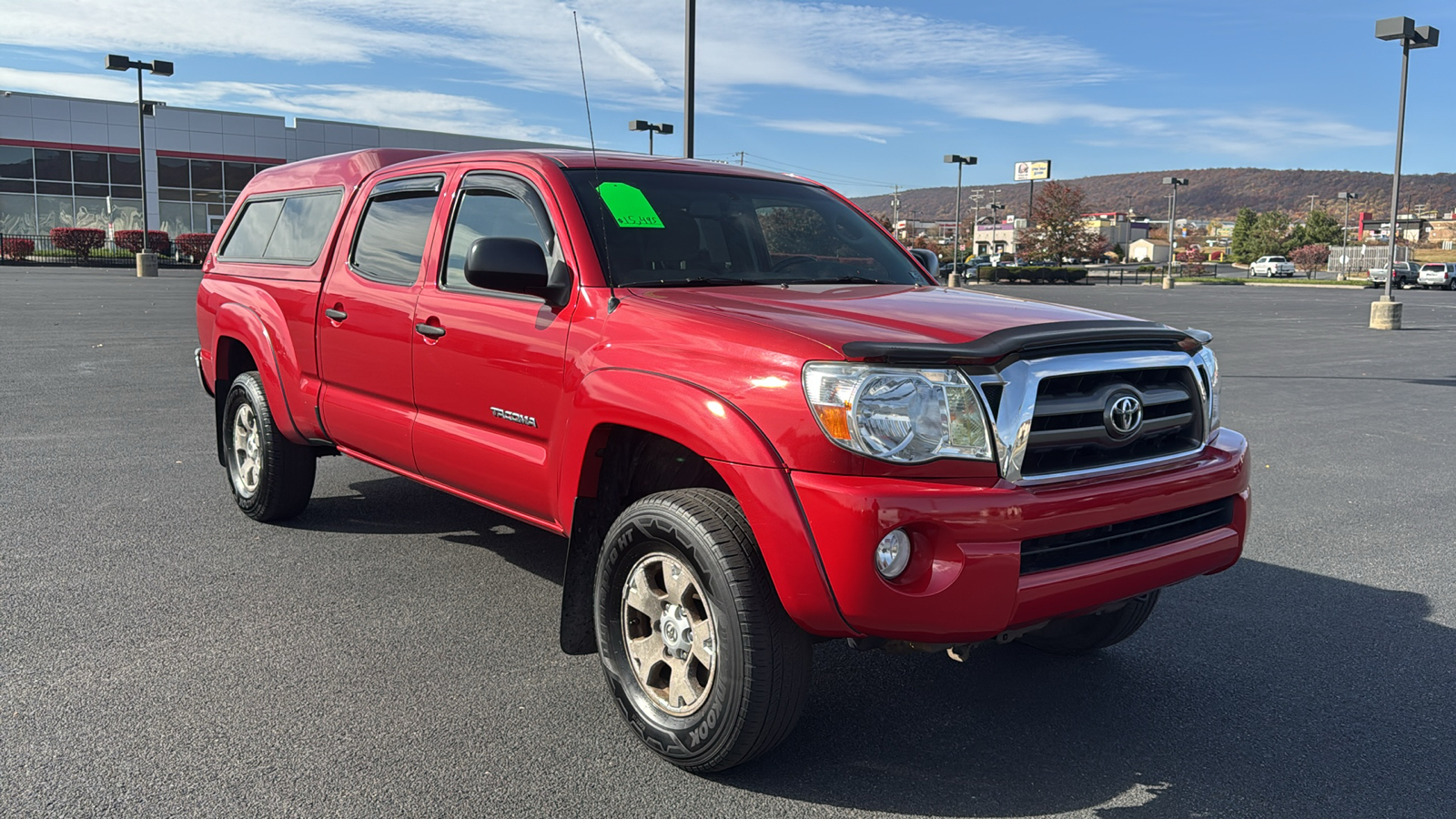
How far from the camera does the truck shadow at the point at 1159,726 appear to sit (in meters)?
3.20

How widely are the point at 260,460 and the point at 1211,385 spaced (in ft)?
15.2

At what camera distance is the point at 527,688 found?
3.89m

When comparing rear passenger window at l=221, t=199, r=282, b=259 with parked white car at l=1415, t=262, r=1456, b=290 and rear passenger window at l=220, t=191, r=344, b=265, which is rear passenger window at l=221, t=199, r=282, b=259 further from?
parked white car at l=1415, t=262, r=1456, b=290

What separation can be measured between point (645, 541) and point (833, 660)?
3.88 ft

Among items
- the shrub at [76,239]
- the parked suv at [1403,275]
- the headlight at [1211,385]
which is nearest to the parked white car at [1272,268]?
the parked suv at [1403,275]

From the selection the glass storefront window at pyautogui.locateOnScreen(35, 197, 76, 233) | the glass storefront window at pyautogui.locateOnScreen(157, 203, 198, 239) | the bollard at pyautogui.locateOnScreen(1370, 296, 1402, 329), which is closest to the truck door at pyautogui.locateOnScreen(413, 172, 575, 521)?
the bollard at pyautogui.locateOnScreen(1370, 296, 1402, 329)

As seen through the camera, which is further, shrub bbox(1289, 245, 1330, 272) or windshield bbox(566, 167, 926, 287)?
shrub bbox(1289, 245, 1330, 272)

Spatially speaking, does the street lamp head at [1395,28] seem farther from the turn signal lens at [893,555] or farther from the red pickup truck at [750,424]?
the turn signal lens at [893,555]

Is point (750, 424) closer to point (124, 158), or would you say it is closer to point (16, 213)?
point (16, 213)

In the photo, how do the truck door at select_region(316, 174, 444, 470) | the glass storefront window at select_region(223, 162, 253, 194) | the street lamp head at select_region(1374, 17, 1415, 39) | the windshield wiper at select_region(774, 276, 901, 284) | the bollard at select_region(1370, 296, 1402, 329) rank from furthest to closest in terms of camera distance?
the glass storefront window at select_region(223, 162, 253, 194) < the bollard at select_region(1370, 296, 1402, 329) < the street lamp head at select_region(1374, 17, 1415, 39) < the truck door at select_region(316, 174, 444, 470) < the windshield wiper at select_region(774, 276, 901, 284)

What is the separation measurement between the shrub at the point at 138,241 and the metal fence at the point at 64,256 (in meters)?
0.22

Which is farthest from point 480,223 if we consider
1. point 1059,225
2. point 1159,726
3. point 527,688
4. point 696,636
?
point 1059,225

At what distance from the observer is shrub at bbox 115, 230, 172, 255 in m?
48.6

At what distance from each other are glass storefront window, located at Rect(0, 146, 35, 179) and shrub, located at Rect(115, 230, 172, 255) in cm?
616
